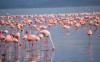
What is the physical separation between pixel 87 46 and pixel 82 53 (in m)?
2.32

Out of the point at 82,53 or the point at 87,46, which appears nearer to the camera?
the point at 82,53

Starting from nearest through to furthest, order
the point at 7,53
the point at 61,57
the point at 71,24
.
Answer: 1. the point at 61,57
2. the point at 7,53
3. the point at 71,24

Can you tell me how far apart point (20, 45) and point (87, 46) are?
3.49m

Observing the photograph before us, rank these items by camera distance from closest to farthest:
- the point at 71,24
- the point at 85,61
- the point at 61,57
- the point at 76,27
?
1. the point at 85,61
2. the point at 61,57
3. the point at 76,27
4. the point at 71,24

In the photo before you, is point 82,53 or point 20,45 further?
point 20,45

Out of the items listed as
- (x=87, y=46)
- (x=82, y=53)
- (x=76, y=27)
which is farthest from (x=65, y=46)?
(x=76, y=27)

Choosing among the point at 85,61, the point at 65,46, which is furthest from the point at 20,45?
the point at 85,61

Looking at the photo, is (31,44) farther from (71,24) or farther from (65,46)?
(71,24)

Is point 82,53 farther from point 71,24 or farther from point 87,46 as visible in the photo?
point 71,24

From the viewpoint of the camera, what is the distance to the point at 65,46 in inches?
834

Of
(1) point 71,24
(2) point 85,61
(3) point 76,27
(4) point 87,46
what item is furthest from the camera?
(1) point 71,24

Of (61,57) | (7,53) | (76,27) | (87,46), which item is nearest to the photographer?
(61,57)

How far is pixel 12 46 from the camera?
852 inches

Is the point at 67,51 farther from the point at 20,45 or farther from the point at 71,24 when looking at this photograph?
the point at 71,24
